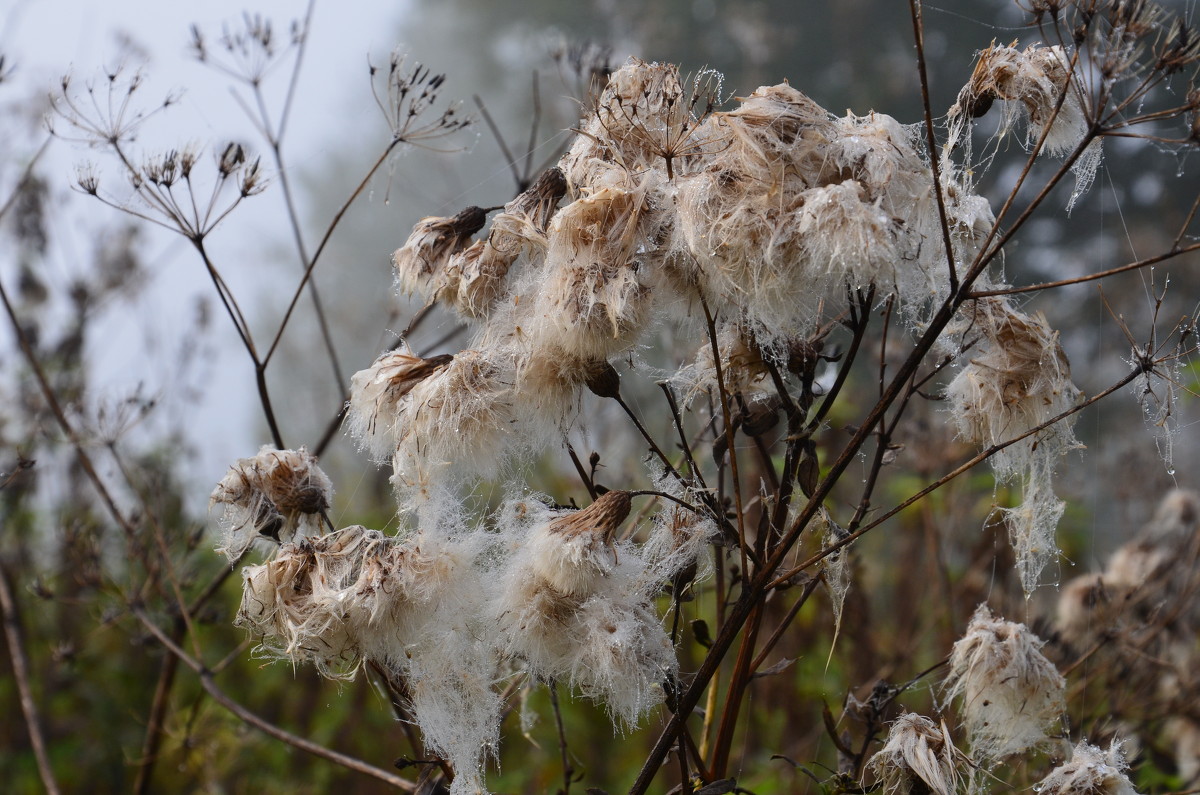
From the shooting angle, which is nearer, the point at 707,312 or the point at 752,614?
the point at 707,312

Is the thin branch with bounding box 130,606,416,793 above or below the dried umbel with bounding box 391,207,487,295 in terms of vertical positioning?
below

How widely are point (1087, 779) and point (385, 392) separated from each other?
77 centimetres

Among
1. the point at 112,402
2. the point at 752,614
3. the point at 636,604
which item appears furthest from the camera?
the point at 112,402

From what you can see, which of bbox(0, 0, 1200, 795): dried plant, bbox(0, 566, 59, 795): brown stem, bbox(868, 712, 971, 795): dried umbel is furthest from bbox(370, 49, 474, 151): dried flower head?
bbox(0, 566, 59, 795): brown stem

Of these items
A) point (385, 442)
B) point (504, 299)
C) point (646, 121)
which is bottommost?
point (385, 442)

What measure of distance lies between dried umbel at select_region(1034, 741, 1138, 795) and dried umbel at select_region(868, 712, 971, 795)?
9 cm

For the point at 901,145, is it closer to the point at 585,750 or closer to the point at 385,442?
the point at 385,442

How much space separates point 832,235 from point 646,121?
0.77 ft

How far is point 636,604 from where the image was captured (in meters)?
0.82

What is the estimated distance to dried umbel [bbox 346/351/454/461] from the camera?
876 millimetres

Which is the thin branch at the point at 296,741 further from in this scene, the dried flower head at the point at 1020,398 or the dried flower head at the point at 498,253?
the dried flower head at the point at 1020,398

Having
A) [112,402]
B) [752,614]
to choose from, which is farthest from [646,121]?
[112,402]

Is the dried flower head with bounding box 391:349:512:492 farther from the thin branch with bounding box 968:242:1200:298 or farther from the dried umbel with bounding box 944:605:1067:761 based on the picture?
the dried umbel with bounding box 944:605:1067:761

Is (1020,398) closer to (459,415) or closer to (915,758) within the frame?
(915,758)
